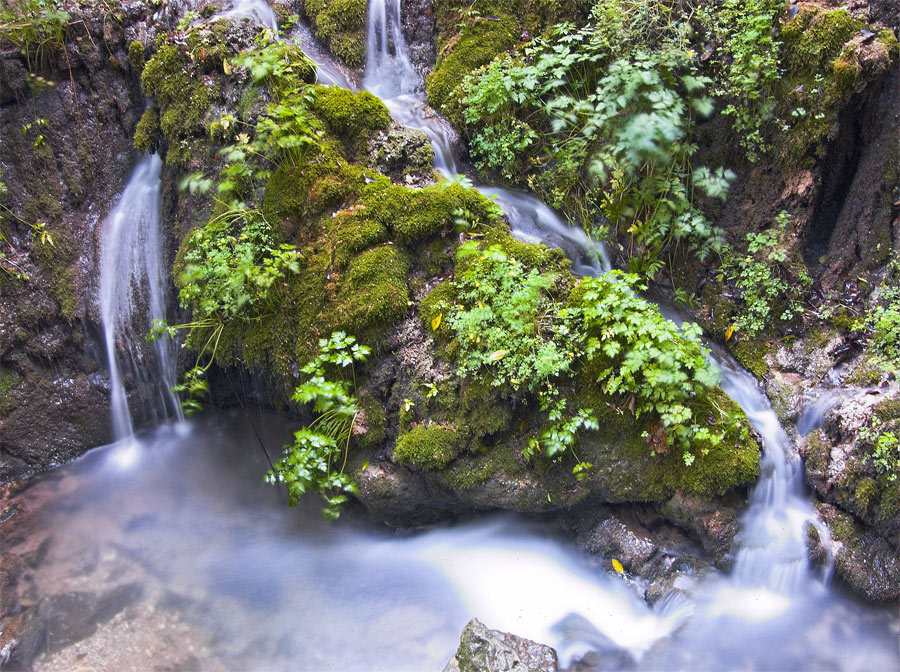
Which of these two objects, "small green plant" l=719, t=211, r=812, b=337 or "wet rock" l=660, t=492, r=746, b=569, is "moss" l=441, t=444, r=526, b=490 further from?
"small green plant" l=719, t=211, r=812, b=337

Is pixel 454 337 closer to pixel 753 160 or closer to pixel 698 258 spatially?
pixel 698 258

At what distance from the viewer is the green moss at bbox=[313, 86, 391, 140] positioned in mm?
4484

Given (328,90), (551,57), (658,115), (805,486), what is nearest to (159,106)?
(328,90)

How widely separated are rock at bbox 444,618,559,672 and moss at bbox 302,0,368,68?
5.41 m

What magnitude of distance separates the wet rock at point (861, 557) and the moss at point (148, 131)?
20.4 feet

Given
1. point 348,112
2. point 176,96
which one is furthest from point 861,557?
point 176,96

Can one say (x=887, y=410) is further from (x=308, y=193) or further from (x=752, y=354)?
(x=308, y=193)

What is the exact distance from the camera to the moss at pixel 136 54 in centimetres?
532

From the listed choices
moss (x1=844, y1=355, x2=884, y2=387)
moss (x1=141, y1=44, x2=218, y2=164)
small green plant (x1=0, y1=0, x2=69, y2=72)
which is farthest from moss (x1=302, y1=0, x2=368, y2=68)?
moss (x1=844, y1=355, x2=884, y2=387)

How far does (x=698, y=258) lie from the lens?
15.6ft

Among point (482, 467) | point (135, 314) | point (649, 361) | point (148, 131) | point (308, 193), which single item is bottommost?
point (482, 467)

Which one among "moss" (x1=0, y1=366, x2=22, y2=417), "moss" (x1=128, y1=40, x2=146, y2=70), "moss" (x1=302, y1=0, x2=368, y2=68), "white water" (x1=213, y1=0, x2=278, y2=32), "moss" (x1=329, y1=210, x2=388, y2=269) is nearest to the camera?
"moss" (x1=329, y1=210, x2=388, y2=269)

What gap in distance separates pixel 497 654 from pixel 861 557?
7.81 ft

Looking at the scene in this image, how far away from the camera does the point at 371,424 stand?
3965 millimetres
